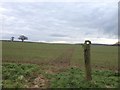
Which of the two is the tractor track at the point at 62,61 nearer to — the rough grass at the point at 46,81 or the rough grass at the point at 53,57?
the rough grass at the point at 53,57

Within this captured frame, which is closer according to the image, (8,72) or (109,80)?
(109,80)

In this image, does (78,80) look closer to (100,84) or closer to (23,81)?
(100,84)

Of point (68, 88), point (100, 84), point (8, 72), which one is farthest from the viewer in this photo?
point (8, 72)

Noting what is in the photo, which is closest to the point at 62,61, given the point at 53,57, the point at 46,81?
the point at 53,57

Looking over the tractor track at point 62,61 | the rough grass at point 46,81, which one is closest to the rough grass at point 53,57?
the tractor track at point 62,61

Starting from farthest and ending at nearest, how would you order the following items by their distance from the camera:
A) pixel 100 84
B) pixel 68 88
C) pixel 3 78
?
pixel 3 78, pixel 100 84, pixel 68 88

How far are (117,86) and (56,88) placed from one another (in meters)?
2.87

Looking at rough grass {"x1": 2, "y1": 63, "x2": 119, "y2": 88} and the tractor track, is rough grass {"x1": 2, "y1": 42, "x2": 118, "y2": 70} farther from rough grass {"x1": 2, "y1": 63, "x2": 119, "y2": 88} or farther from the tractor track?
rough grass {"x1": 2, "y1": 63, "x2": 119, "y2": 88}

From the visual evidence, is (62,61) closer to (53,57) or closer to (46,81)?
(53,57)

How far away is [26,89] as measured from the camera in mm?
10938

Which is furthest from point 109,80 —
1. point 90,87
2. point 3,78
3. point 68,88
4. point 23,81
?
point 3,78

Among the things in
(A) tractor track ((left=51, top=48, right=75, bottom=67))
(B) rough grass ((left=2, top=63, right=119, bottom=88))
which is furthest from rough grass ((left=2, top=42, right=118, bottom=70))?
(B) rough grass ((left=2, top=63, right=119, bottom=88))

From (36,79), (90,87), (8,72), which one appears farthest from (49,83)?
(8,72)

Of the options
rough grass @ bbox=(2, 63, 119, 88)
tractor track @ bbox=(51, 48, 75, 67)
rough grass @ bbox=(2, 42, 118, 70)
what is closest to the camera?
rough grass @ bbox=(2, 63, 119, 88)
